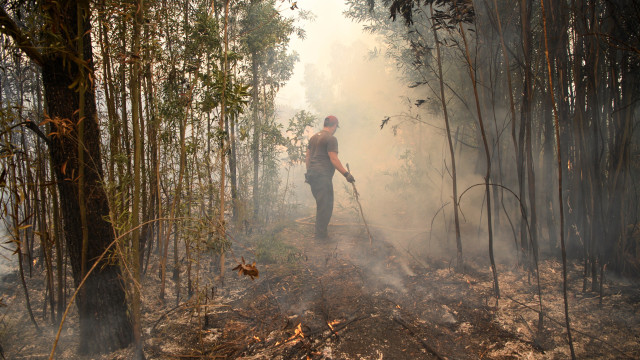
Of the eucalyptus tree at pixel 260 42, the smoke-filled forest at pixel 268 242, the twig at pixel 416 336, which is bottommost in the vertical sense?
the twig at pixel 416 336

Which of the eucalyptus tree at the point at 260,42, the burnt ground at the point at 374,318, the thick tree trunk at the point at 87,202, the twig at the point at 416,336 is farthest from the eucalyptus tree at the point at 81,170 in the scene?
the eucalyptus tree at the point at 260,42

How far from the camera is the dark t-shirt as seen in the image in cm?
507

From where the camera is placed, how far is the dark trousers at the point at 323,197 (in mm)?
5152

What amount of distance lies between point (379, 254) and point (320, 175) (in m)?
1.58

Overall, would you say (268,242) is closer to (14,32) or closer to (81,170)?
(81,170)

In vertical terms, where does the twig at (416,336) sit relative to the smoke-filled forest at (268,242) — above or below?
below

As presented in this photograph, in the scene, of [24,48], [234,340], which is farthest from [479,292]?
[24,48]

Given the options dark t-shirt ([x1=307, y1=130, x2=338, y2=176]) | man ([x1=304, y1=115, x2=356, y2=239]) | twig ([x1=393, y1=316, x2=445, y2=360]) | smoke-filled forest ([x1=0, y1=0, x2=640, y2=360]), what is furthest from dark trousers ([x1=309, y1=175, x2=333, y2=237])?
twig ([x1=393, y1=316, x2=445, y2=360])

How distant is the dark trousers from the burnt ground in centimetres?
145

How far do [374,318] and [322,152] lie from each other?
300 centimetres

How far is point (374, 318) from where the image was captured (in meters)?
2.71

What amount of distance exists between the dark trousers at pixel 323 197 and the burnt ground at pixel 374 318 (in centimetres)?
145

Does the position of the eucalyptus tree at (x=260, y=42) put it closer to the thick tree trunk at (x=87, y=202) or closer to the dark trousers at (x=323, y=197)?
the dark trousers at (x=323, y=197)

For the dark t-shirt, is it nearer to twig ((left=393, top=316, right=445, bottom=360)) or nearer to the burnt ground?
the burnt ground
